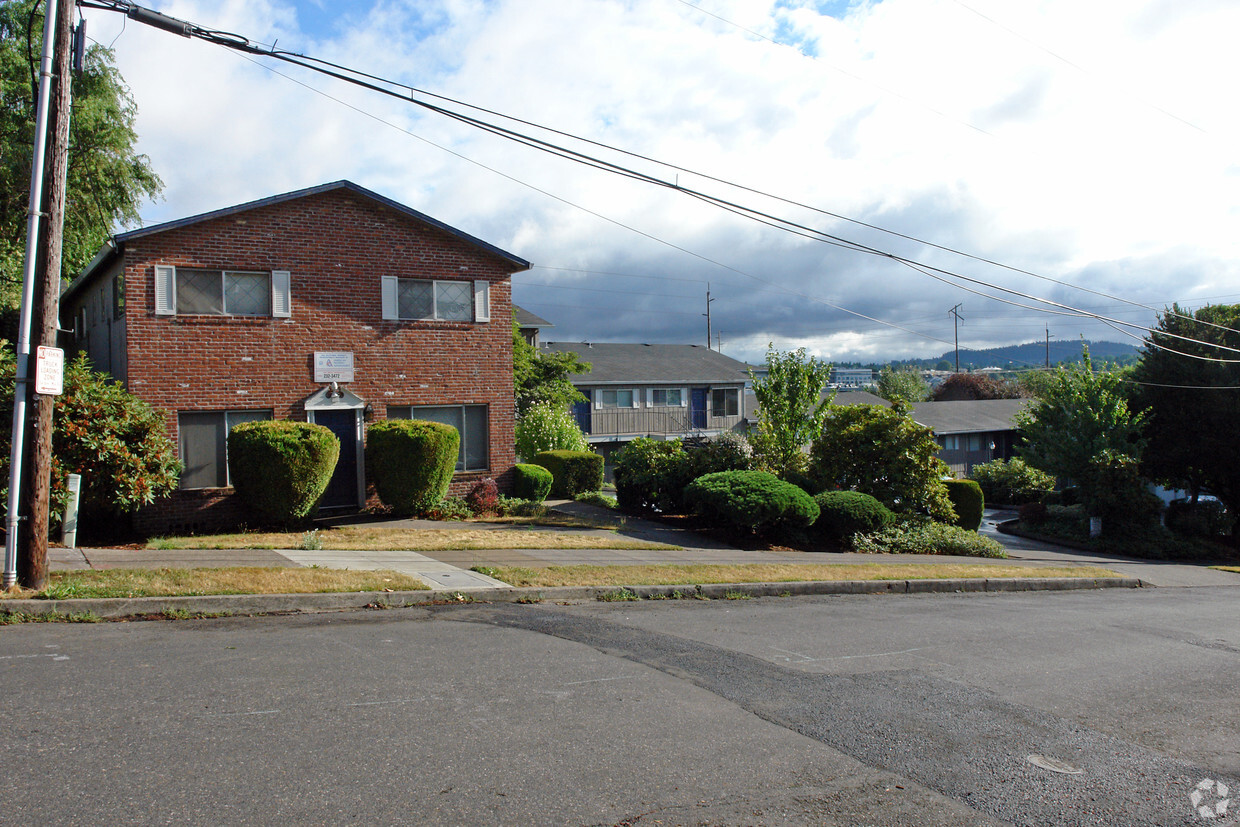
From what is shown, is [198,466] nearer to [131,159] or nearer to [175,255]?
[175,255]

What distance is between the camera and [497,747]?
505cm

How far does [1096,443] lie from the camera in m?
25.9

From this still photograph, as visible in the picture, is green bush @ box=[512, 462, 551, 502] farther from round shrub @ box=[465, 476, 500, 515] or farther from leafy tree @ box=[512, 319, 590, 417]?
leafy tree @ box=[512, 319, 590, 417]

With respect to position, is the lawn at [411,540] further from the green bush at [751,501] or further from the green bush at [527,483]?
the green bush at [527,483]

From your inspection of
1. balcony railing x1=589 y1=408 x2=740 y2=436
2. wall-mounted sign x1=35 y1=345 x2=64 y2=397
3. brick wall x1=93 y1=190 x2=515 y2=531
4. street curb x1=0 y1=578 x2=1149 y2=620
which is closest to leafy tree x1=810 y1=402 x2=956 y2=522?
street curb x1=0 y1=578 x2=1149 y2=620

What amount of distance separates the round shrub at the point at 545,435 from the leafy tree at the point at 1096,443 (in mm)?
14842

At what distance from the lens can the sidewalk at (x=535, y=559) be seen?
10.7m

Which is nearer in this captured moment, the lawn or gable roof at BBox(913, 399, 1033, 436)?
the lawn

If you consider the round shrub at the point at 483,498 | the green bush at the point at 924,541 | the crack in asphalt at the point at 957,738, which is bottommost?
the green bush at the point at 924,541

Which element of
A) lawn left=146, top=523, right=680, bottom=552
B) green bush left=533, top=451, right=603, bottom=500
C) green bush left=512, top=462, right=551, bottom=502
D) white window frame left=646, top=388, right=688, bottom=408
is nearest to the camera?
lawn left=146, top=523, right=680, bottom=552

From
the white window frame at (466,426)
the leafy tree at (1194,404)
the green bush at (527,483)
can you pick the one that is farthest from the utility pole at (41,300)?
the leafy tree at (1194,404)

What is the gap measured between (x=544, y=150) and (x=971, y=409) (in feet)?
157

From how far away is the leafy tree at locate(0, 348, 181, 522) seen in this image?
11938mm

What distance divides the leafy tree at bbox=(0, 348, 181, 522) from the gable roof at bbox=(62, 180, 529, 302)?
10.3 feet
